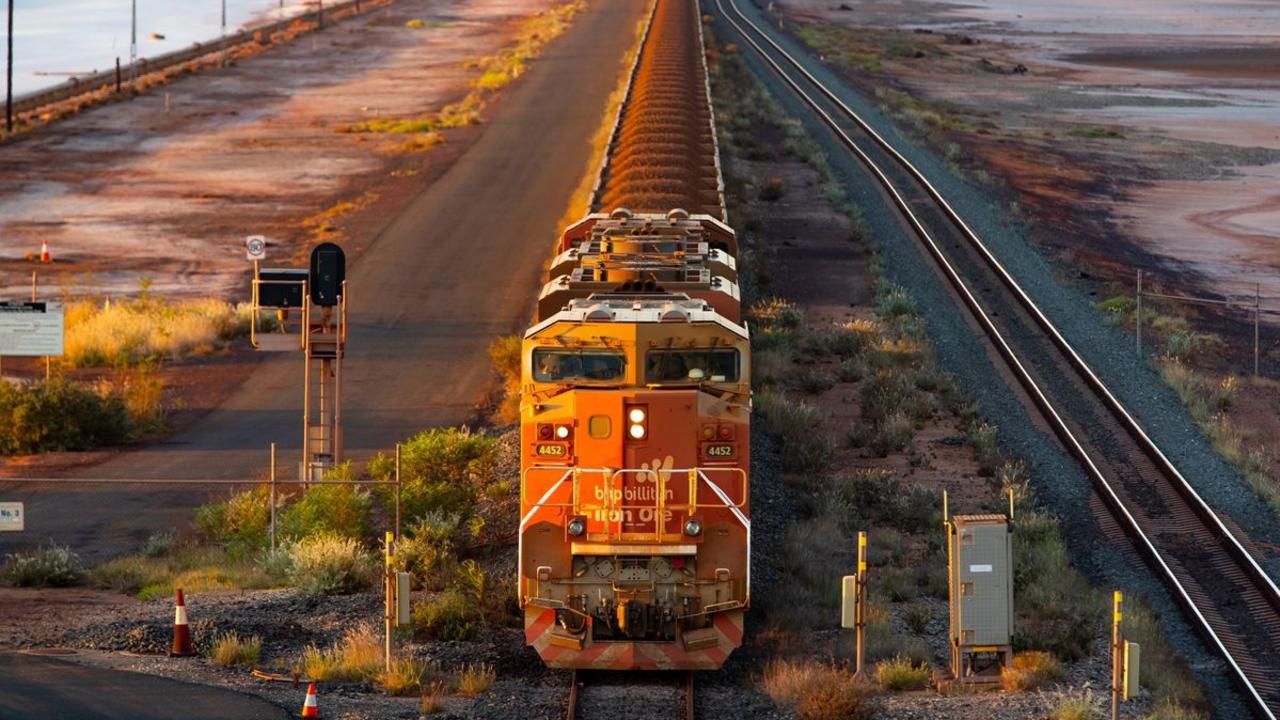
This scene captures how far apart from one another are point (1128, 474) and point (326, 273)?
1350 centimetres

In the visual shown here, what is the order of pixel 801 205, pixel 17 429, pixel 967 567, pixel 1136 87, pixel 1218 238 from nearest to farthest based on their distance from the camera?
pixel 967 567
pixel 17 429
pixel 801 205
pixel 1218 238
pixel 1136 87

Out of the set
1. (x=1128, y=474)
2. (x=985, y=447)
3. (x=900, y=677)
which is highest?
(x=985, y=447)

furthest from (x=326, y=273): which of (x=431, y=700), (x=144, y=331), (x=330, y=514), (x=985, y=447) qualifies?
(x=144, y=331)

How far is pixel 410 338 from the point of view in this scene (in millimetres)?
41156

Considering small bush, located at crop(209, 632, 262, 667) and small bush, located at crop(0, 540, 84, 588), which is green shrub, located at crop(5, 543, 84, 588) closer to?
small bush, located at crop(0, 540, 84, 588)

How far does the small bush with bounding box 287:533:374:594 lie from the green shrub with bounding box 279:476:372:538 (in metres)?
2.00

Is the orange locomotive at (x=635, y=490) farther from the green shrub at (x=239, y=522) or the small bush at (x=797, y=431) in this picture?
the small bush at (x=797, y=431)

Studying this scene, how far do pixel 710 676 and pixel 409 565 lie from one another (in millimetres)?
5203

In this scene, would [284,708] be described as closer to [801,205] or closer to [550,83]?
[801,205]

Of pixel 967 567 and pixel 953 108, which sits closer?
pixel 967 567

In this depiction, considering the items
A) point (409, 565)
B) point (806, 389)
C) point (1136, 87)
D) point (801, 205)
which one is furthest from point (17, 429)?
point (1136, 87)

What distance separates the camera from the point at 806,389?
34094mm

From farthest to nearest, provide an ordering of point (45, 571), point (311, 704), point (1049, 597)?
point (45, 571)
point (1049, 597)
point (311, 704)

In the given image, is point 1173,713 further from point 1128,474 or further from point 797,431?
point 797,431
